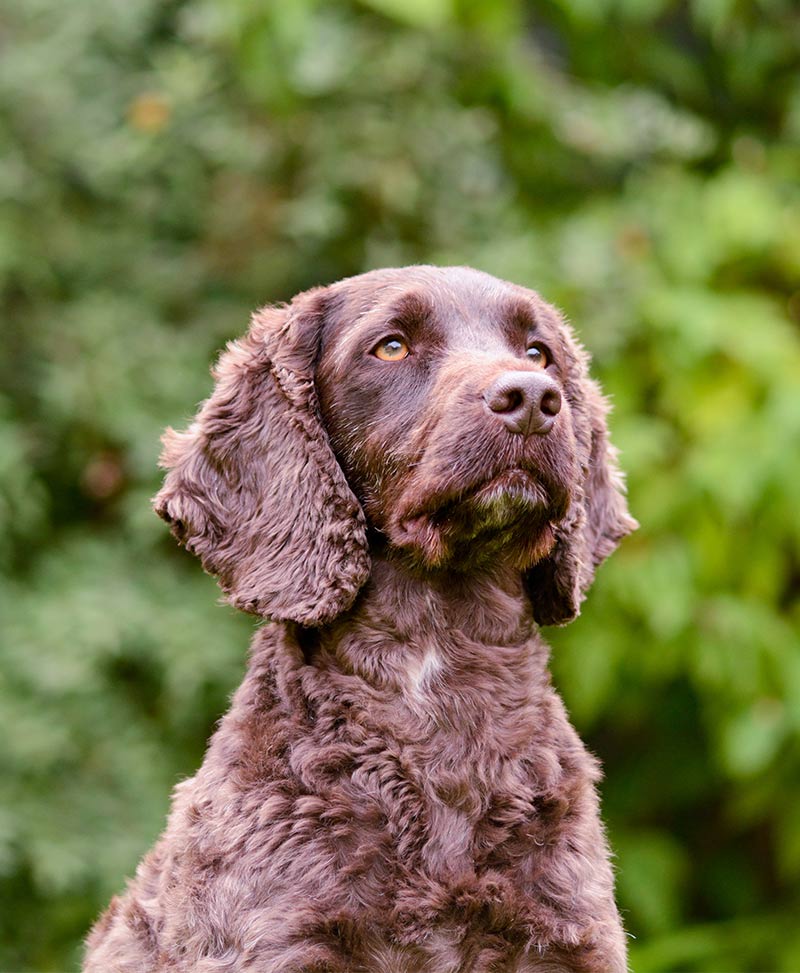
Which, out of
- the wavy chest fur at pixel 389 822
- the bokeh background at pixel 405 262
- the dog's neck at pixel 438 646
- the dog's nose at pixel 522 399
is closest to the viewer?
the wavy chest fur at pixel 389 822

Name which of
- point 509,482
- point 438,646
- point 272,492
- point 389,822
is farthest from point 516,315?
point 389,822

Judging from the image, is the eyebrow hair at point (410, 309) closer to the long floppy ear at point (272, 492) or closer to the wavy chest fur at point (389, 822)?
the long floppy ear at point (272, 492)

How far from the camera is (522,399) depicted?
3.54 meters

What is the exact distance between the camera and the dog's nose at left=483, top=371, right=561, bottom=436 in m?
3.53

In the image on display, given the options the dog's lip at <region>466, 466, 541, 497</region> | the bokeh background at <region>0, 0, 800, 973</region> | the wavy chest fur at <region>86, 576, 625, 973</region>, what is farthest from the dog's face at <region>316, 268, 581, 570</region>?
the bokeh background at <region>0, 0, 800, 973</region>

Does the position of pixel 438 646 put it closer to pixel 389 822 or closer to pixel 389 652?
pixel 389 652

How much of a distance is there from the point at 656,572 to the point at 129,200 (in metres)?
3.78

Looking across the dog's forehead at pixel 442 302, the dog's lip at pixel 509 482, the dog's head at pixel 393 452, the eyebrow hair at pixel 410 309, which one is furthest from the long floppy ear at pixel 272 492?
the dog's lip at pixel 509 482

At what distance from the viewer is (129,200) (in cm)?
848

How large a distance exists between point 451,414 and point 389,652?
2.11 ft

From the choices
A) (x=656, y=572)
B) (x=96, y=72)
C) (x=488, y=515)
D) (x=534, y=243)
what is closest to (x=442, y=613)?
(x=488, y=515)

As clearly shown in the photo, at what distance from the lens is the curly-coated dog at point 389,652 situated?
3.40 m

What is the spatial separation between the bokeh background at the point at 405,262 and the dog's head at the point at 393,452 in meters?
2.96

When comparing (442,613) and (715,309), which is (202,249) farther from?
(442,613)
